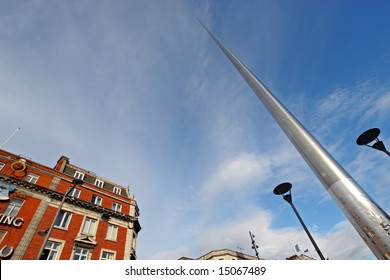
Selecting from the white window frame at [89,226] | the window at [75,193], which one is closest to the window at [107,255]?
the white window frame at [89,226]

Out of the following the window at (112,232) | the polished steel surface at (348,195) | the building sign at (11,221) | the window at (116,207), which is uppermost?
the window at (116,207)

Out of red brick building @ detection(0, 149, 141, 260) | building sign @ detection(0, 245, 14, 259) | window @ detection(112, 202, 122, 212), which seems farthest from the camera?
window @ detection(112, 202, 122, 212)

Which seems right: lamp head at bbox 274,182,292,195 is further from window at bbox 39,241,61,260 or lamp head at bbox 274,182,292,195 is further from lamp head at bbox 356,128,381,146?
window at bbox 39,241,61,260

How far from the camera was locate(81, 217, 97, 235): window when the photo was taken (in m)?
20.8

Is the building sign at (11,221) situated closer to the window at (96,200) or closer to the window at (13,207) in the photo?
the window at (13,207)

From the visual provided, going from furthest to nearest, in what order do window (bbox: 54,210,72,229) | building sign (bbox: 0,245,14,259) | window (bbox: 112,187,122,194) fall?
window (bbox: 112,187,122,194) → window (bbox: 54,210,72,229) → building sign (bbox: 0,245,14,259)

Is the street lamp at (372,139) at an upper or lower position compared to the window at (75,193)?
lower

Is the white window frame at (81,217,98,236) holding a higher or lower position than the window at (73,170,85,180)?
lower

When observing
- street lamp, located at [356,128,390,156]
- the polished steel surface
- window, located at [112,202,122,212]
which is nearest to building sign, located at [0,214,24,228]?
window, located at [112,202,122,212]

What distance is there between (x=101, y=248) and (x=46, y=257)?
4909mm

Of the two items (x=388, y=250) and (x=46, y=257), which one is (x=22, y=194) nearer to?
(x=46, y=257)

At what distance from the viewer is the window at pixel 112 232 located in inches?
878

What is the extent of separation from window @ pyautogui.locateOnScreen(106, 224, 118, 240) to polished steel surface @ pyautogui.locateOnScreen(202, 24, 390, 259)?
25.2 meters

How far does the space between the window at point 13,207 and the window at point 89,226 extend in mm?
5997
